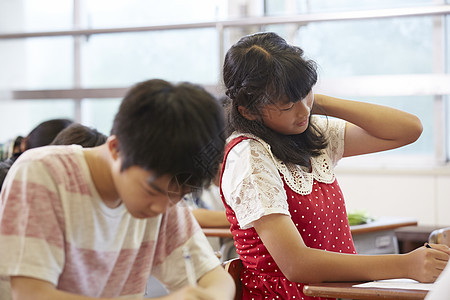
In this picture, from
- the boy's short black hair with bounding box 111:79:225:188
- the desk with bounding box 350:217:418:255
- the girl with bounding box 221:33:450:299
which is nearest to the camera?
the boy's short black hair with bounding box 111:79:225:188

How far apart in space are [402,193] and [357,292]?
8.24 ft

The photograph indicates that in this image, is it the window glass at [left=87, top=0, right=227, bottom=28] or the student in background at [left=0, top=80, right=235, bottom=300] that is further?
the window glass at [left=87, top=0, right=227, bottom=28]

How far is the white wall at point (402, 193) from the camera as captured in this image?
3.69 metres

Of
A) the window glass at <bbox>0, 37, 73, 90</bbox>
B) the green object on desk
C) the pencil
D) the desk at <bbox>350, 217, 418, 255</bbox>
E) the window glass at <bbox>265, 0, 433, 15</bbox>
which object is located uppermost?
the window glass at <bbox>265, 0, 433, 15</bbox>

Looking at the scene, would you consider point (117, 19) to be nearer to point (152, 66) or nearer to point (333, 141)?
point (152, 66)

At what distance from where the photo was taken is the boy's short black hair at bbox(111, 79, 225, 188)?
0.89 metres

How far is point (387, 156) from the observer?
4.00 metres

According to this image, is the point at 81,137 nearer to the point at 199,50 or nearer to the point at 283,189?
the point at 283,189

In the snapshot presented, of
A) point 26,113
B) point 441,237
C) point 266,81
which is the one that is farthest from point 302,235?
point 26,113

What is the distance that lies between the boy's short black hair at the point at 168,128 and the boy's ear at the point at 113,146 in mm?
10

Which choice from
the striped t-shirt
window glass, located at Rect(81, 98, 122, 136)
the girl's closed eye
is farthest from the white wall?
the striped t-shirt

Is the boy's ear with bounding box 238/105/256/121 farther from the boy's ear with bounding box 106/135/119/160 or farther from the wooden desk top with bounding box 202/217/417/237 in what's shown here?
the wooden desk top with bounding box 202/217/417/237

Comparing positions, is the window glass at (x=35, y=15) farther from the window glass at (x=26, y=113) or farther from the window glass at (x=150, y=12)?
the window glass at (x=26, y=113)

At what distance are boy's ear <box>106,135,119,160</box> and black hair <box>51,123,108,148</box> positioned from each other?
0.96 metres
